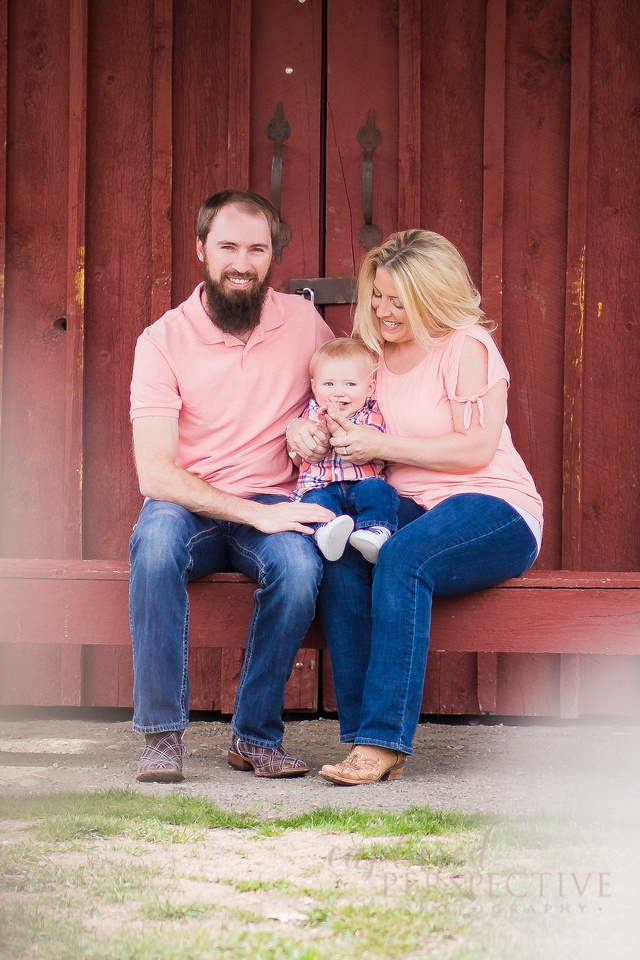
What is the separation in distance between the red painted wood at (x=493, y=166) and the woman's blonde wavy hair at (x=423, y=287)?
0.63 metres

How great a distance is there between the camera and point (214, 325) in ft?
10.5

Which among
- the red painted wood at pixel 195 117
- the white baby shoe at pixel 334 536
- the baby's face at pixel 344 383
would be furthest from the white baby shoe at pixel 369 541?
the red painted wood at pixel 195 117

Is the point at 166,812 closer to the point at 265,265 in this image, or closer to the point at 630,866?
the point at 630,866

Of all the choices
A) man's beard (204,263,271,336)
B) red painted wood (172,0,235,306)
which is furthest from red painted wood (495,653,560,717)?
red painted wood (172,0,235,306)

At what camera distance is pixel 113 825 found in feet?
A: 7.61

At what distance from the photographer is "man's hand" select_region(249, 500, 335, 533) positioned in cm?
288

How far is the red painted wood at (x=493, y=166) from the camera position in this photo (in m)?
3.77

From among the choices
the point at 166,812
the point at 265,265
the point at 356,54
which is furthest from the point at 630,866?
the point at 356,54

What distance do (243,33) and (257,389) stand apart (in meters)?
1.59

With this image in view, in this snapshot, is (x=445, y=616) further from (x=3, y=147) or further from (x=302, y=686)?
(x=3, y=147)

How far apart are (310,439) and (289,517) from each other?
10.3 inches

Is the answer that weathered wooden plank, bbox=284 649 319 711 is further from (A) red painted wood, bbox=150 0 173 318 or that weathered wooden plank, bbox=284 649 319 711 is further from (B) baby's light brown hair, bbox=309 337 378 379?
(A) red painted wood, bbox=150 0 173 318

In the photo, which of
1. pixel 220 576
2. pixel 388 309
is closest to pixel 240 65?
pixel 388 309

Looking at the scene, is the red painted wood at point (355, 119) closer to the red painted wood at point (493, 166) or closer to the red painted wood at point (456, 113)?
the red painted wood at point (456, 113)
